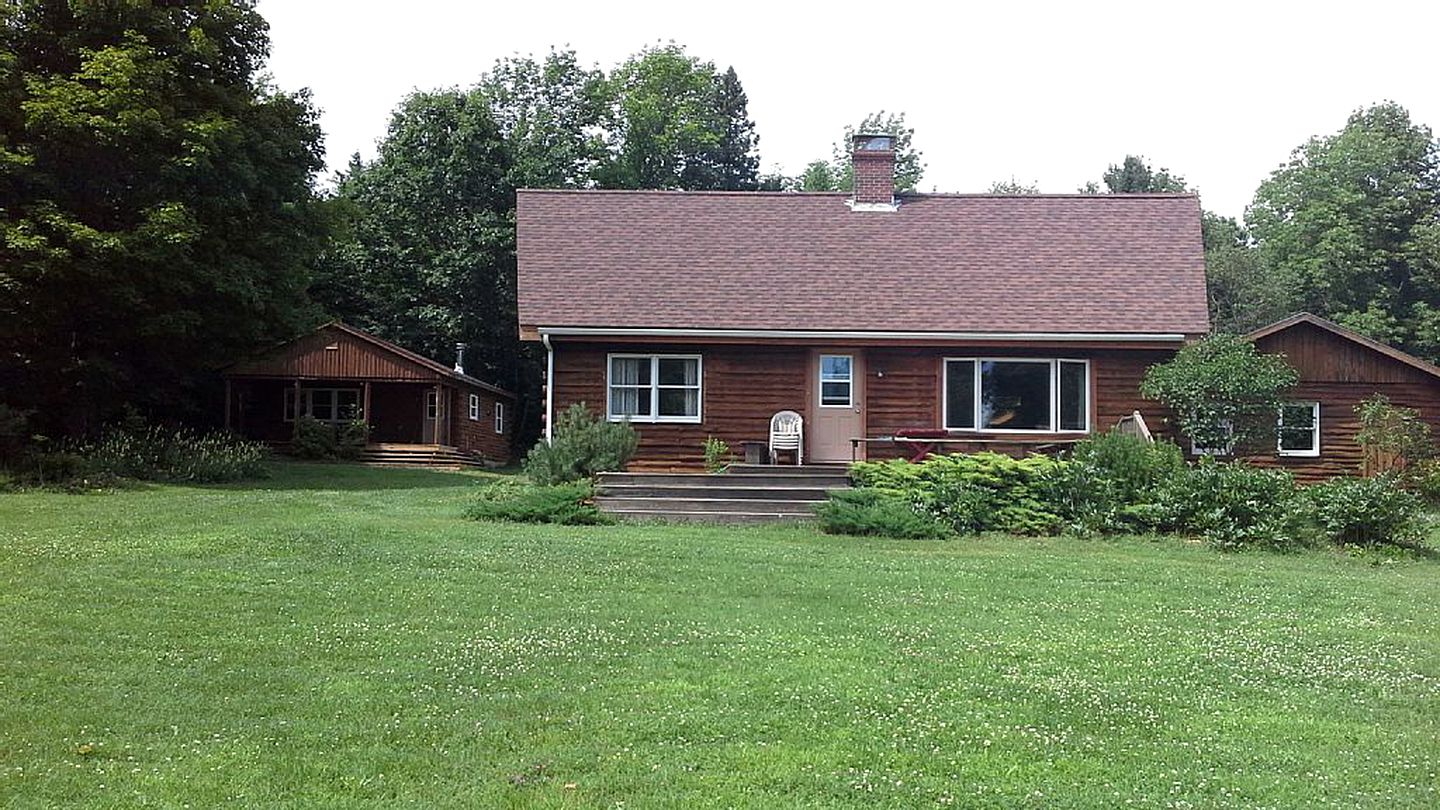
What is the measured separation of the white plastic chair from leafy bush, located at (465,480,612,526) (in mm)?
4687

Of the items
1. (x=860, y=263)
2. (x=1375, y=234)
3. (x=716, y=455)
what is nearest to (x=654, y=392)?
(x=716, y=455)

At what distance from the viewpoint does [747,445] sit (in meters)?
20.5

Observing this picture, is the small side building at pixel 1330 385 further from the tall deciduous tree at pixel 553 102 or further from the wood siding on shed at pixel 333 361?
the tall deciduous tree at pixel 553 102

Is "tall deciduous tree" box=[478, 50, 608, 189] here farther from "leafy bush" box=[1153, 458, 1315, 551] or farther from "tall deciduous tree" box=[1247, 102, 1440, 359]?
"leafy bush" box=[1153, 458, 1315, 551]

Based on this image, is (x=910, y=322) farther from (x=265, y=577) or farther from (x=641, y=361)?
(x=265, y=577)

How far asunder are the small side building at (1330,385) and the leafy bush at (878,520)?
10.5 meters

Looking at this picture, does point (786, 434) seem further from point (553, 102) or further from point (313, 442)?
point (553, 102)

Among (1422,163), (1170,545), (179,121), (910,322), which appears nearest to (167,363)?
(179,121)

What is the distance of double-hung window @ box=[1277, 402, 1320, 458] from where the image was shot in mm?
23094

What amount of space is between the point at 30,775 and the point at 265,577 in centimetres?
527

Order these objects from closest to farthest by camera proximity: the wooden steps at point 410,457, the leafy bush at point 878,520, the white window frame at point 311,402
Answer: the leafy bush at point 878,520 → the wooden steps at point 410,457 → the white window frame at point 311,402

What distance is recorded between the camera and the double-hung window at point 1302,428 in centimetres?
2309

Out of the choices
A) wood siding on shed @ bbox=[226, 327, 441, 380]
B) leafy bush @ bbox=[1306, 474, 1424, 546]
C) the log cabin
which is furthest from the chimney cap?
wood siding on shed @ bbox=[226, 327, 441, 380]

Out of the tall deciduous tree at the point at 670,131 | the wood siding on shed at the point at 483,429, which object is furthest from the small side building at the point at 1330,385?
the tall deciduous tree at the point at 670,131
